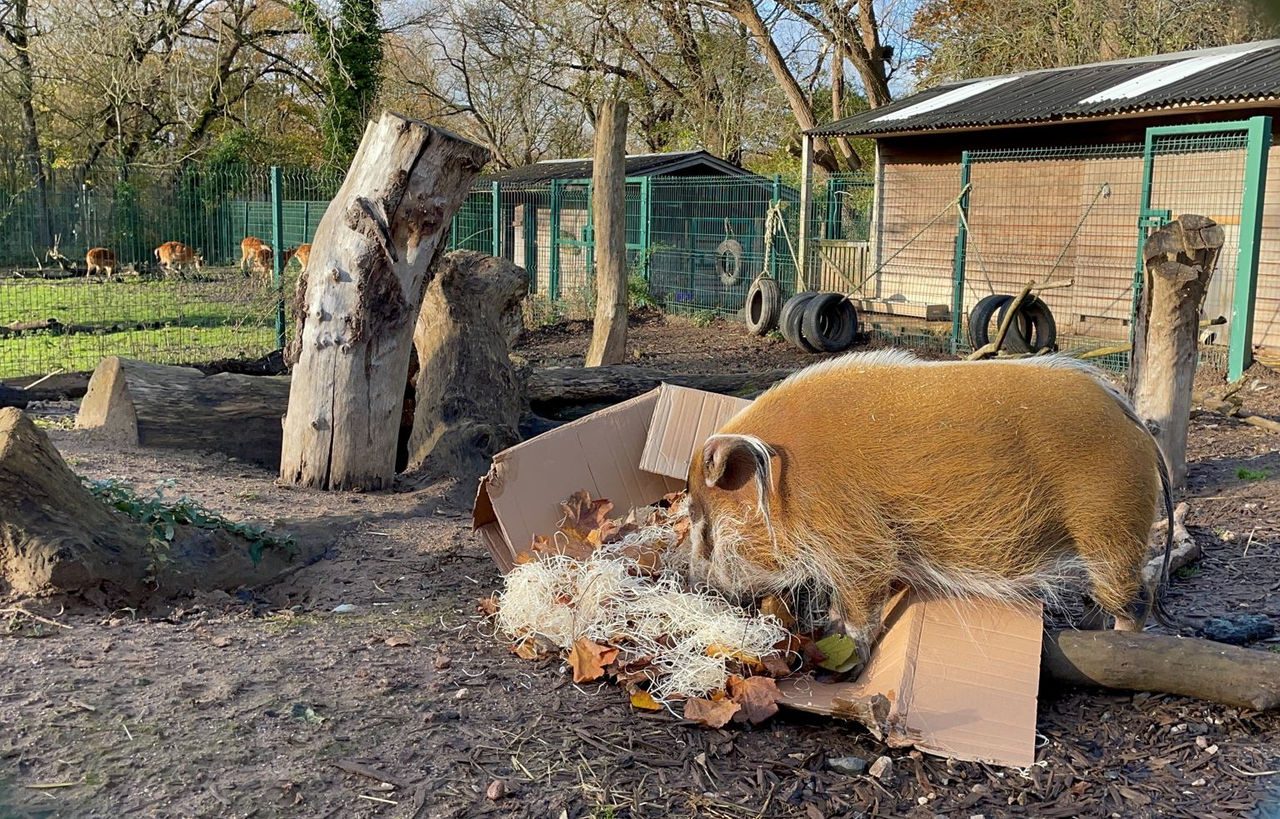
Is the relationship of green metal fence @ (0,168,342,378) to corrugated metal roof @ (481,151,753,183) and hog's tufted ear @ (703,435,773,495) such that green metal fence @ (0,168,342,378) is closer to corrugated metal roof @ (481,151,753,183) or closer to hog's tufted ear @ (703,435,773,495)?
corrugated metal roof @ (481,151,753,183)

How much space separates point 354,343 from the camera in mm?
5484

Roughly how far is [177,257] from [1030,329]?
9455 mm

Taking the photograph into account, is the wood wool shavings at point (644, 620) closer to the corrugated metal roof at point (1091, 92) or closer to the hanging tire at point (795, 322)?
the hanging tire at point (795, 322)

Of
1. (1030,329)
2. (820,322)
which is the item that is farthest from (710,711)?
(820,322)

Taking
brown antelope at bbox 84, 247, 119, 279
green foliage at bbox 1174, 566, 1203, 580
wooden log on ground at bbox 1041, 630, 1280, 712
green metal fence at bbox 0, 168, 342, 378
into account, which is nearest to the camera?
Answer: wooden log on ground at bbox 1041, 630, 1280, 712

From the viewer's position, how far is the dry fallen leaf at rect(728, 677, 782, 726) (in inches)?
121

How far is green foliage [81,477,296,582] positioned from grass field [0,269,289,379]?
698cm

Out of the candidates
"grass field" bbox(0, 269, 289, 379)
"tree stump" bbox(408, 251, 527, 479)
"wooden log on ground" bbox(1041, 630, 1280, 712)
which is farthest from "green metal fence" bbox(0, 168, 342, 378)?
"wooden log on ground" bbox(1041, 630, 1280, 712)

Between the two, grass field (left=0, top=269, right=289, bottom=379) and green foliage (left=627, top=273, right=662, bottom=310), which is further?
green foliage (left=627, top=273, right=662, bottom=310)

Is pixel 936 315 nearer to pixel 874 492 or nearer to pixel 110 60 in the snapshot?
pixel 874 492

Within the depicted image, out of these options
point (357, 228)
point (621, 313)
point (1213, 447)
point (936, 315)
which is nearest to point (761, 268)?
point (936, 315)

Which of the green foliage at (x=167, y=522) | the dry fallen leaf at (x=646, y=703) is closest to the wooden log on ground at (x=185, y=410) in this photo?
the green foliage at (x=167, y=522)

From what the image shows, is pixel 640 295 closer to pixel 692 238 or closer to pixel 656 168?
pixel 692 238

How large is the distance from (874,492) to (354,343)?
119 inches
